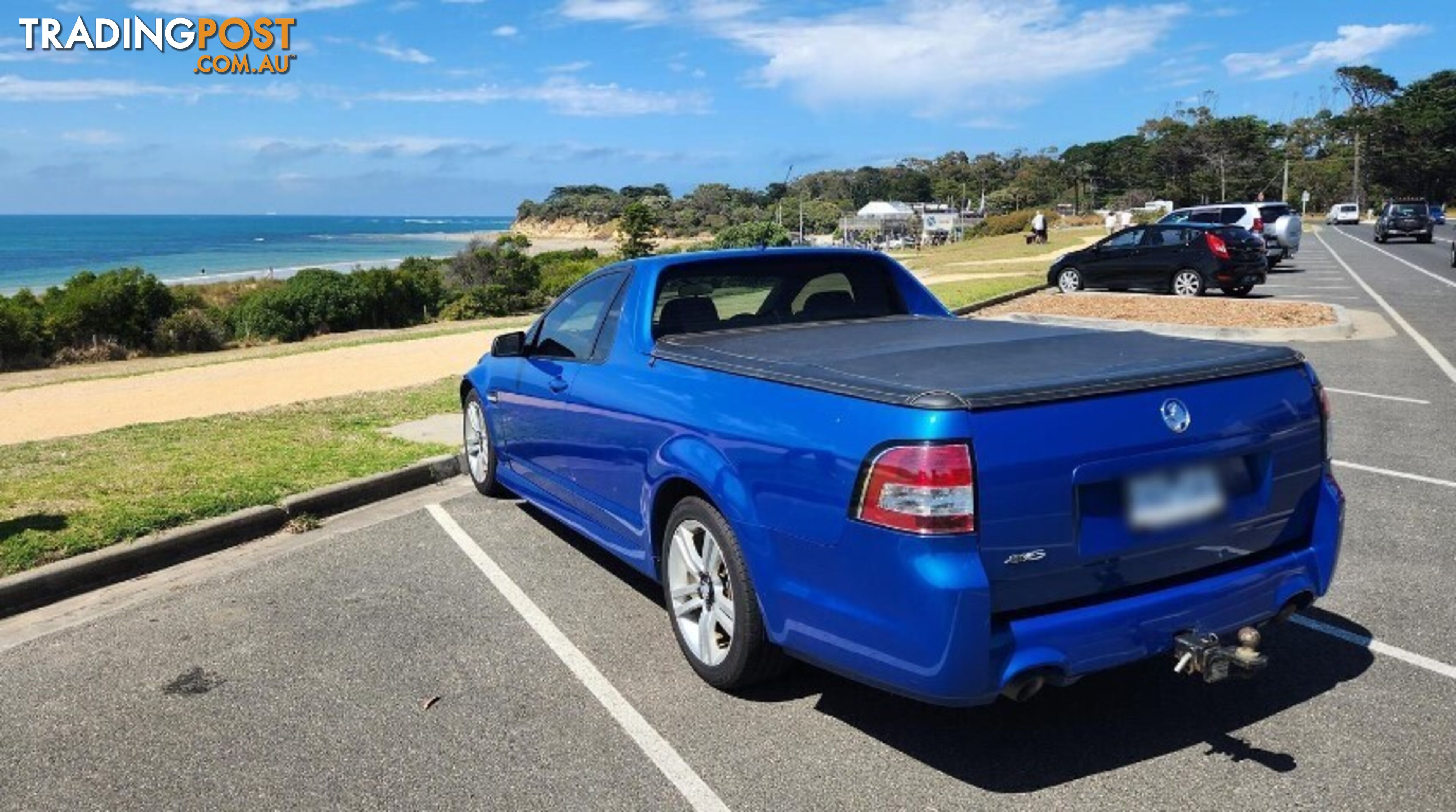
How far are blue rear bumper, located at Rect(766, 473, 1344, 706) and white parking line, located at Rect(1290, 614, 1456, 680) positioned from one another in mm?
1023

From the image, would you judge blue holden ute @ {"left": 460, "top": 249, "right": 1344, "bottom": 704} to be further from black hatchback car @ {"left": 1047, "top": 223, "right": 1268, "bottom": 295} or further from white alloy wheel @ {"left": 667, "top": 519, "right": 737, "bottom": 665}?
black hatchback car @ {"left": 1047, "top": 223, "right": 1268, "bottom": 295}

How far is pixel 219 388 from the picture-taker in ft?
46.0

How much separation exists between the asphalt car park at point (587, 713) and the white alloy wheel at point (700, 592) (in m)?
0.17

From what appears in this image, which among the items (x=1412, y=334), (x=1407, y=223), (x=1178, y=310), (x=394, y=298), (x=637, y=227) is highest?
(x=637, y=227)

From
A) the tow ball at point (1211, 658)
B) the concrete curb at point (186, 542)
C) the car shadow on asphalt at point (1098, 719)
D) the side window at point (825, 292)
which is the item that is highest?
the side window at point (825, 292)

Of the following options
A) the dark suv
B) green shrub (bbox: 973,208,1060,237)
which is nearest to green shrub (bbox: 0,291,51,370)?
the dark suv

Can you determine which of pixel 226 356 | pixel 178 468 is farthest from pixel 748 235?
pixel 178 468

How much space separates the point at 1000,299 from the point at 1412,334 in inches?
266

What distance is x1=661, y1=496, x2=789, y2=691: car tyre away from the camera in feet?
12.6

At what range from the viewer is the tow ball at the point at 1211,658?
130 inches

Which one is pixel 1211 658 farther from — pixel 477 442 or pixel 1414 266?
pixel 1414 266

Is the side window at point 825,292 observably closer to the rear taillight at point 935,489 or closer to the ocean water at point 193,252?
the rear taillight at point 935,489

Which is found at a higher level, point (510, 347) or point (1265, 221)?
point (510, 347)

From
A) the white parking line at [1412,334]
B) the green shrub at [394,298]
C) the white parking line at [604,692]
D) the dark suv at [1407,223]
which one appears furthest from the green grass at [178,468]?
the dark suv at [1407,223]
